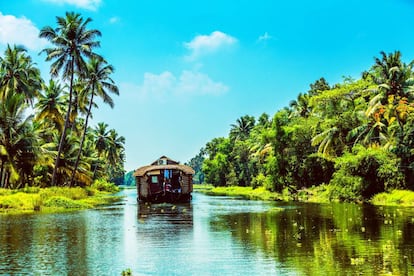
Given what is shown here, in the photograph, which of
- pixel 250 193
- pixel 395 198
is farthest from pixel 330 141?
pixel 250 193

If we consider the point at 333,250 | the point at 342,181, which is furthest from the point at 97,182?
the point at 333,250

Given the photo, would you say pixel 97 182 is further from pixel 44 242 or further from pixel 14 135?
pixel 44 242

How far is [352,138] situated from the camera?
4466 centimetres

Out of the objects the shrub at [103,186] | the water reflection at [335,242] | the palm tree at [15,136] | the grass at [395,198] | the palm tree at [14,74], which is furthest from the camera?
the shrub at [103,186]

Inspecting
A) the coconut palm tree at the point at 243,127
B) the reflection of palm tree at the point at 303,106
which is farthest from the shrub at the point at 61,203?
the coconut palm tree at the point at 243,127

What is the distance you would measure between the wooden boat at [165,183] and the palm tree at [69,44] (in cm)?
885

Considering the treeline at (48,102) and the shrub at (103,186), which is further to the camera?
the shrub at (103,186)

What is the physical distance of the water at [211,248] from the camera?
10922mm

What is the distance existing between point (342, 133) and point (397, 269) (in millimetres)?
35891

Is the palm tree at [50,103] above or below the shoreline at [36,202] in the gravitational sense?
above

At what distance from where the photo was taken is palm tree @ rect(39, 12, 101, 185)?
3866cm

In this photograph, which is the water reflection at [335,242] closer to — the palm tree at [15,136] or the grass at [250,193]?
the palm tree at [15,136]

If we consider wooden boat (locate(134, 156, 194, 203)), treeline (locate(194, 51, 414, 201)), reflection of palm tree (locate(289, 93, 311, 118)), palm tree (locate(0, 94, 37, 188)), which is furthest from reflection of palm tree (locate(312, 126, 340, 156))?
palm tree (locate(0, 94, 37, 188))

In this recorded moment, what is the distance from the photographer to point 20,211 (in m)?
28.0
